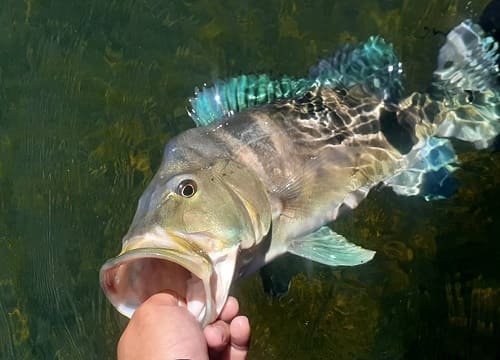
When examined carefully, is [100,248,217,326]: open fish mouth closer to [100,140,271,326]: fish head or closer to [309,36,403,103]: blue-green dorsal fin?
[100,140,271,326]: fish head

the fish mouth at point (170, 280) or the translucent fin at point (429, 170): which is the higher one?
the fish mouth at point (170, 280)

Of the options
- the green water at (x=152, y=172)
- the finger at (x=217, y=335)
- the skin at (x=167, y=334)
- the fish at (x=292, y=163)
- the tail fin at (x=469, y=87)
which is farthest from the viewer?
the green water at (x=152, y=172)

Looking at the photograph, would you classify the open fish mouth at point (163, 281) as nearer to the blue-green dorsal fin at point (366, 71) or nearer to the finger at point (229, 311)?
the finger at point (229, 311)

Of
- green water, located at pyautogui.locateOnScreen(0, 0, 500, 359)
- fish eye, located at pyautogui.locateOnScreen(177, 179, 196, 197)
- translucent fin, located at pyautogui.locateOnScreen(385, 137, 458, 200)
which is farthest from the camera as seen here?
green water, located at pyautogui.locateOnScreen(0, 0, 500, 359)

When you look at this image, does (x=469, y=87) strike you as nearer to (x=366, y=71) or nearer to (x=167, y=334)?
(x=366, y=71)

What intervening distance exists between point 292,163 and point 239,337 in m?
1.06

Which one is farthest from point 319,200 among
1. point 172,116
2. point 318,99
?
point 172,116

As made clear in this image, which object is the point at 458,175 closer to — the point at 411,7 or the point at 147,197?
the point at 411,7

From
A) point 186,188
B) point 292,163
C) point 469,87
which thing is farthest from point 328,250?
point 469,87

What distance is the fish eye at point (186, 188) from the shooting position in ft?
9.08

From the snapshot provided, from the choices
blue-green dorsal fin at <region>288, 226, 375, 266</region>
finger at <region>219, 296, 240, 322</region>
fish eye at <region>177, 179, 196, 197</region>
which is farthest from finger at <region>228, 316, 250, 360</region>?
blue-green dorsal fin at <region>288, 226, 375, 266</region>

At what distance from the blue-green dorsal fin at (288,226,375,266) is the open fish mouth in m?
0.79

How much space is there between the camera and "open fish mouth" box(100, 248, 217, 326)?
2.38 metres

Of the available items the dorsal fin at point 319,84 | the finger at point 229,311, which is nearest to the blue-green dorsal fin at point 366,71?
the dorsal fin at point 319,84
